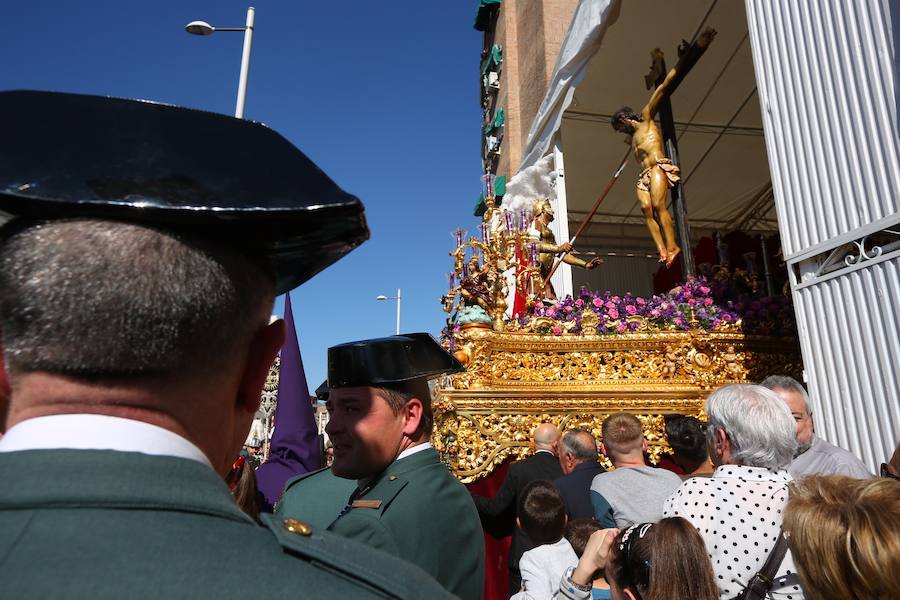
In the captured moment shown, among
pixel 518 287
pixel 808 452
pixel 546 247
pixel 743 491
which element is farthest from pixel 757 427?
pixel 546 247

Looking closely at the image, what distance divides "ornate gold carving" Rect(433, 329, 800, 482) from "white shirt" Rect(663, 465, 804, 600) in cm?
418

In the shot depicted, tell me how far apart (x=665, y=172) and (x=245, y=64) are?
619cm

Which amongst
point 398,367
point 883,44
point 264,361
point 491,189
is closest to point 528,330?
point 491,189

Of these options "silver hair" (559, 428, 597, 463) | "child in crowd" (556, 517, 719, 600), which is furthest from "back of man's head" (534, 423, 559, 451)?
"child in crowd" (556, 517, 719, 600)

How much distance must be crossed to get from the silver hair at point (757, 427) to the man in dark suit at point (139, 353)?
189 centimetres

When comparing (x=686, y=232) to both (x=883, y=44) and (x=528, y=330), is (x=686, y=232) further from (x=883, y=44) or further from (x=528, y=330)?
(x=883, y=44)

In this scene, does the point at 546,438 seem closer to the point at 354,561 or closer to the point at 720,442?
the point at 720,442

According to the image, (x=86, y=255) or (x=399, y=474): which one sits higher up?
(x=86, y=255)

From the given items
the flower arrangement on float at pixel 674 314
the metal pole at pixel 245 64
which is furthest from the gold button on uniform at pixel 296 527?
the metal pole at pixel 245 64

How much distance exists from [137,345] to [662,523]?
1737 mm

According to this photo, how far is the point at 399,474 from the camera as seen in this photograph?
2.05 m

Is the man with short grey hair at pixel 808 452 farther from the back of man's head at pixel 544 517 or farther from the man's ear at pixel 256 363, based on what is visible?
the man's ear at pixel 256 363

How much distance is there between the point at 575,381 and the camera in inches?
261

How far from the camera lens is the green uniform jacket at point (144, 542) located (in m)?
0.61
